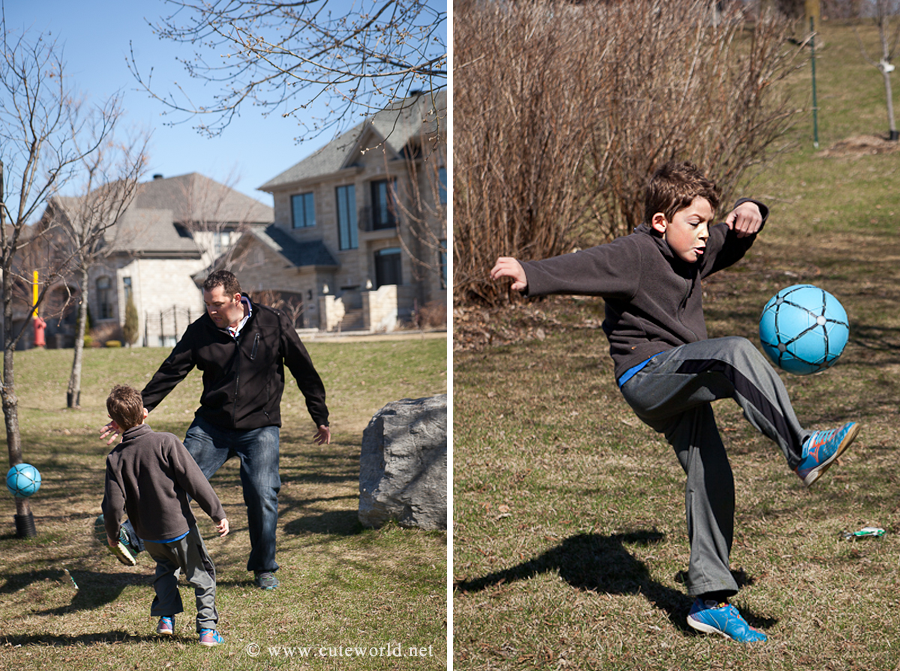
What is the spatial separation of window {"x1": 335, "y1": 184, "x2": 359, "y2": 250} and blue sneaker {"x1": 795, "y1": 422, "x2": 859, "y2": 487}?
3032 mm

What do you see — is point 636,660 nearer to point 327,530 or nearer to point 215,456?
point 327,530

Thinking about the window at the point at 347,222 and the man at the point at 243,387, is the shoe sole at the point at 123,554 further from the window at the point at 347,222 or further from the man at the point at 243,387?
the window at the point at 347,222

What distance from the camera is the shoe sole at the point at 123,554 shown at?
3.43 m

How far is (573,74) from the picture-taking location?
11.0 meters

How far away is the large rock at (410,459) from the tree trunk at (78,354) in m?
1.78

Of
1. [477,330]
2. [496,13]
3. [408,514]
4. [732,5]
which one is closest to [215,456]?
[408,514]

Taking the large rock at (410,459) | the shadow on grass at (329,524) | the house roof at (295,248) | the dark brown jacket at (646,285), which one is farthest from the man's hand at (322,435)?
the dark brown jacket at (646,285)

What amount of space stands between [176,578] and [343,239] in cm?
238

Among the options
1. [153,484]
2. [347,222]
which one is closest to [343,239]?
[347,222]

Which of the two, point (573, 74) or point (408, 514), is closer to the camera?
point (408, 514)

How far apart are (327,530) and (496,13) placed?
8.55 m

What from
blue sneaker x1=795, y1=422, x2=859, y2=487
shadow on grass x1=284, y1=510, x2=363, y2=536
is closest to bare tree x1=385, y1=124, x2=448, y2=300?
shadow on grass x1=284, y1=510, x2=363, y2=536

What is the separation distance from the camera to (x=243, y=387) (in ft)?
12.5

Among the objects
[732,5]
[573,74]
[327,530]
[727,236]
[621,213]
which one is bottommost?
[327,530]
